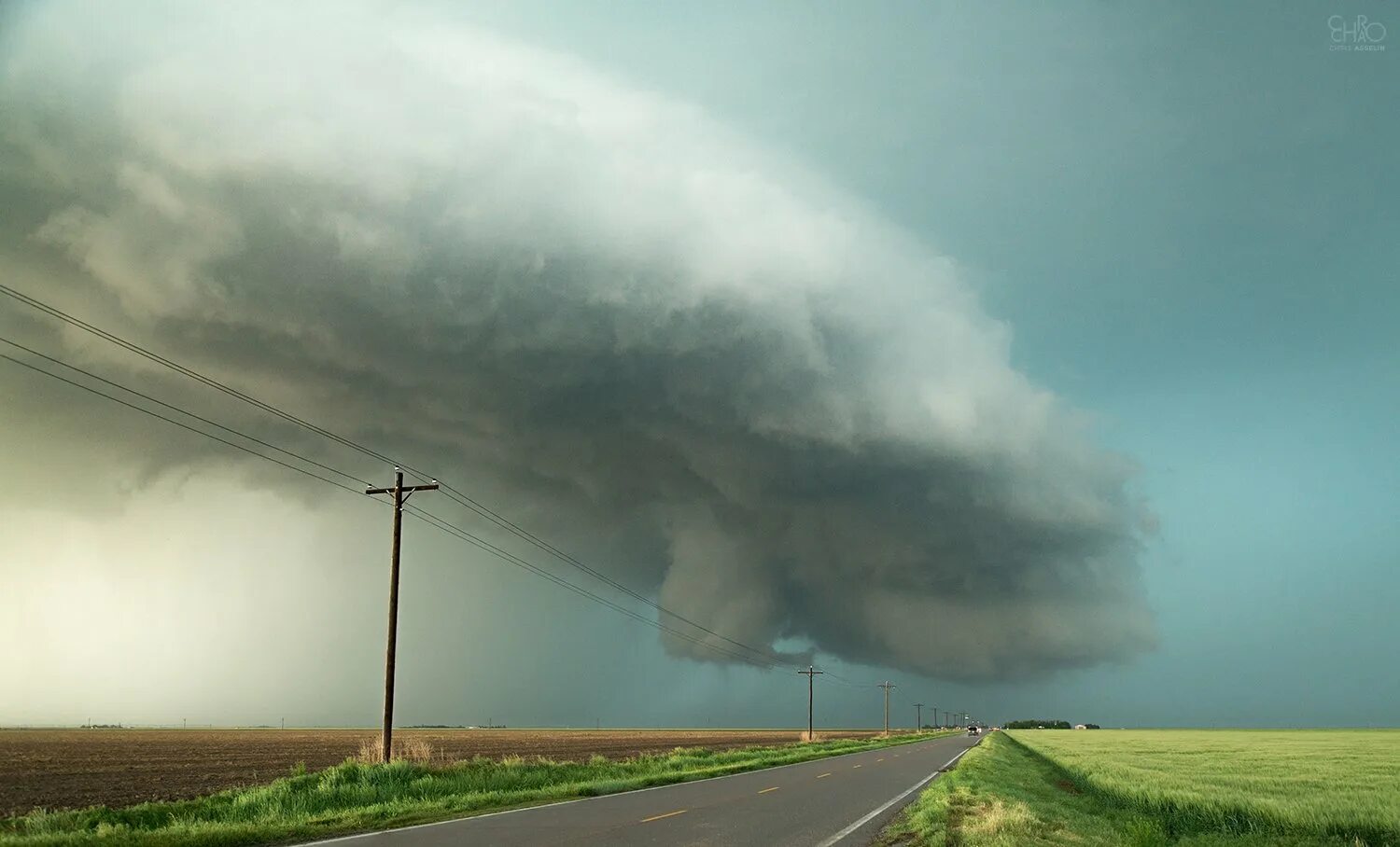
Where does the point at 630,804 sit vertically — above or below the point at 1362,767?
above

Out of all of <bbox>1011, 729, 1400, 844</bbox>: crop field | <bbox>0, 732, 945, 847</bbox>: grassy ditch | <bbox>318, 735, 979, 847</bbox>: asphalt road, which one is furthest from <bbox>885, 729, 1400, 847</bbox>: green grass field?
<bbox>0, 732, 945, 847</bbox>: grassy ditch

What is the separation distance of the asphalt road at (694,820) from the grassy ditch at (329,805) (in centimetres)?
151

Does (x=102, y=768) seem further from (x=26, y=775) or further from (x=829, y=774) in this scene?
(x=829, y=774)

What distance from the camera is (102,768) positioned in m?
54.9

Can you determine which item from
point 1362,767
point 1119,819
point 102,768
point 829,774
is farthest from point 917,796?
point 102,768

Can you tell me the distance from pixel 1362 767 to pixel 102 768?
7062 cm

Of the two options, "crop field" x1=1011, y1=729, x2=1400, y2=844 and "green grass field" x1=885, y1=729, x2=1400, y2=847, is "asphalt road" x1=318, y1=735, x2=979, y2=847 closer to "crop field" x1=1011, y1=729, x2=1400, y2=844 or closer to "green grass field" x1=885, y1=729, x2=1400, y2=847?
"green grass field" x1=885, y1=729, x2=1400, y2=847

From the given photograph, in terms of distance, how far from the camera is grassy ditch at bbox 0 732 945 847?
15.3 metres

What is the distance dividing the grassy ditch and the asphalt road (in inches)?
59.6

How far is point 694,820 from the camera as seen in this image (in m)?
17.4

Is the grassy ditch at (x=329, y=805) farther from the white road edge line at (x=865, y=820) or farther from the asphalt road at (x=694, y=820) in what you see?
the white road edge line at (x=865, y=820)

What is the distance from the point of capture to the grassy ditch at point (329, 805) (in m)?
15.3

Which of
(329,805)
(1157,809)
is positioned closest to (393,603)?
(329,805)

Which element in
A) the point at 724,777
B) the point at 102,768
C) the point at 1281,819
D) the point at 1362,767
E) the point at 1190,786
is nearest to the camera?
the point at 1281,819
